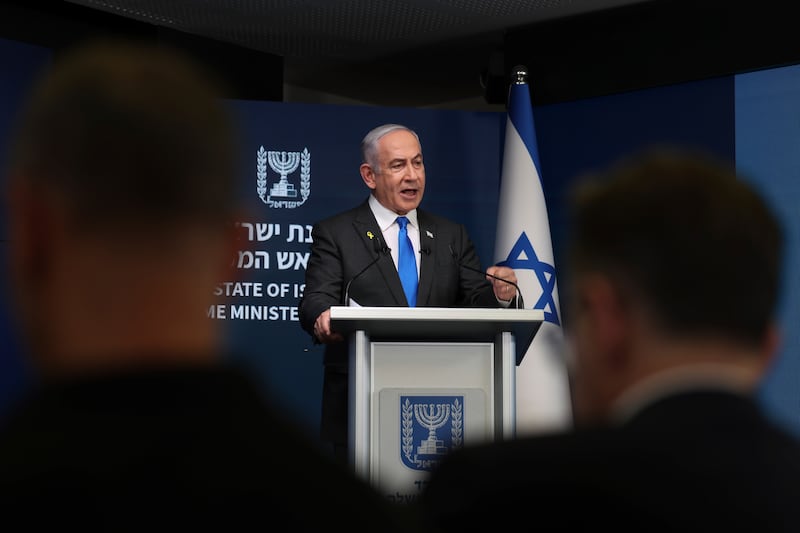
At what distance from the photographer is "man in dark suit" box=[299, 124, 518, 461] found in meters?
3.96

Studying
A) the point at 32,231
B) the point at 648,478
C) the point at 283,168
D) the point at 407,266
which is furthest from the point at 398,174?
the point at 32,231

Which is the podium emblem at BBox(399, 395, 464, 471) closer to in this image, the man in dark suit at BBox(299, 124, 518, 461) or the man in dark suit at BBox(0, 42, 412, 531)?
the man in dark suit at BBox(299, 124, 518, 461)

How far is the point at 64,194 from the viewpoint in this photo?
65 cm

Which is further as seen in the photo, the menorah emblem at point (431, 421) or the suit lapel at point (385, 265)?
the suit lapel at point (385, 265)

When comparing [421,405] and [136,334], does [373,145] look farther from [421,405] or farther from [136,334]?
[136,334]

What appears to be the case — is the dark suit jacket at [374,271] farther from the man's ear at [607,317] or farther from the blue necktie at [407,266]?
the man's ear at [607,317]

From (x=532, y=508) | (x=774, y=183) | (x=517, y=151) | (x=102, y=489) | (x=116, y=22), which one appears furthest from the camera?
(x=116, y=22)

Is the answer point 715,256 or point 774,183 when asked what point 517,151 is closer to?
point 774,183

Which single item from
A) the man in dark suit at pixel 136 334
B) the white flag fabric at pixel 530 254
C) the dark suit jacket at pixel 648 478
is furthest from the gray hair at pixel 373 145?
the man in dark suit at pixel 136 334

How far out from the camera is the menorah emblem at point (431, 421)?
3.35m

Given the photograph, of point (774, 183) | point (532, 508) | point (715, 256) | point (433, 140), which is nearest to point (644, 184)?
point (715, 256)

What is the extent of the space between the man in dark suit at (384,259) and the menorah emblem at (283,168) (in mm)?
2050

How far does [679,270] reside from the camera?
3.29ft

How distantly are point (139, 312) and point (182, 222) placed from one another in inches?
2.4
